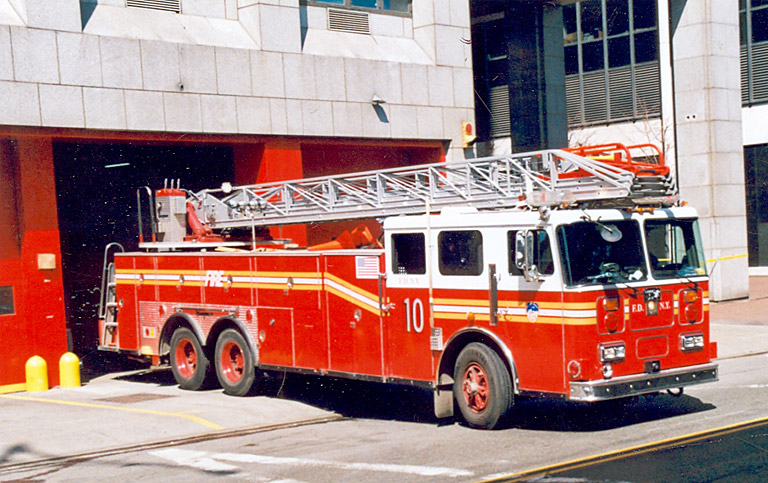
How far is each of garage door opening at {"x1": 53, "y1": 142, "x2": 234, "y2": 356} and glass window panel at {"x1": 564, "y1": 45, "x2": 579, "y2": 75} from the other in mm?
20363

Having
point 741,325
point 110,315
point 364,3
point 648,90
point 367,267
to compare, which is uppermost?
point 364,3

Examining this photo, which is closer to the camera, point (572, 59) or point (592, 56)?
point (592, 56)

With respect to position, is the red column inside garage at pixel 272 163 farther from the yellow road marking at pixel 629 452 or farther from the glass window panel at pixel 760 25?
the glass window panel at pixel 760 25

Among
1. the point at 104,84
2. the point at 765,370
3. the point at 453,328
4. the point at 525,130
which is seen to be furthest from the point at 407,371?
the point at 525,130

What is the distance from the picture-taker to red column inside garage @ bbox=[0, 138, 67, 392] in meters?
15.8

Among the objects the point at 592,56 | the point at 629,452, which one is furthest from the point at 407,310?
the point at 592,56

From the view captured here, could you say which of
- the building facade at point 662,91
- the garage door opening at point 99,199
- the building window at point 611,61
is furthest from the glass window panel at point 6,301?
the building window at point 611,61

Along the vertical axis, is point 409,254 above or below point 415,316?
above

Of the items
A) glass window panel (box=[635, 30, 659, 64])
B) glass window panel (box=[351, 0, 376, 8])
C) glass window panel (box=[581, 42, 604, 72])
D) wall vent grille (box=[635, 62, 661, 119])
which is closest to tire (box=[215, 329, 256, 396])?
glass window panel (box=[351, 0, 376, 8])

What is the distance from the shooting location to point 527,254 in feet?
33.0

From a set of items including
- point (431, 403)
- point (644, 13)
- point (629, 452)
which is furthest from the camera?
point (644, 13)

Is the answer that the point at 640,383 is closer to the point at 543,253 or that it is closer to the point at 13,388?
the point at 543,253

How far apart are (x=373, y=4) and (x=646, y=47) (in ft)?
56.0

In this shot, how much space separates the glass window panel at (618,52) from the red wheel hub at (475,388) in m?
27.1
